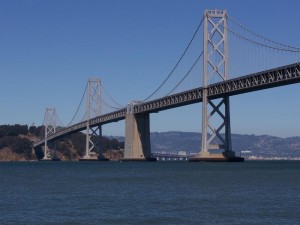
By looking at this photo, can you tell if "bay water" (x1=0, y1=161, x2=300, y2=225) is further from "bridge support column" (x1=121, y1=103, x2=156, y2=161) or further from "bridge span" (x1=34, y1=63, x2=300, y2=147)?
"bridge support column" (x1=121, y1=103, x2=156, y2=161)

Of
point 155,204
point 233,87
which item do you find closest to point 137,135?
point 233,87

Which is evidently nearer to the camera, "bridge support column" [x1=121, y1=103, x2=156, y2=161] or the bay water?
the bay water

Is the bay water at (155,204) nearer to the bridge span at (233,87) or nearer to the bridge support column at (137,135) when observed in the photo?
the bridge span at (233,87)

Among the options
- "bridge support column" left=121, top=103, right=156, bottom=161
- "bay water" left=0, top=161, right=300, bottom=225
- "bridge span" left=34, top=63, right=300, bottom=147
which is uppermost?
"bridge span" left=34, top=63, right=300, bottom=147

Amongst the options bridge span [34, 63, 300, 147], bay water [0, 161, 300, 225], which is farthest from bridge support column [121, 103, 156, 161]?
bay water [0, 161, 300, 225]

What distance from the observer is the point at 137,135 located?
85688 millimetres

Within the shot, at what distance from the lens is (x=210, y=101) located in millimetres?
65438

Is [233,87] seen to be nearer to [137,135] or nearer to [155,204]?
[137,135]

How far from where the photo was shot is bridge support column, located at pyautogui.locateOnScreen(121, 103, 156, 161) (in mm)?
84750

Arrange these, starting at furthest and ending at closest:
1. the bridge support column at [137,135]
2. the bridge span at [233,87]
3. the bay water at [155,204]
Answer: the bridge support column at [137,135], the bridge span at [233,87], the bay water at [155,204]

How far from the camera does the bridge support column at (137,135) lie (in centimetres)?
8475

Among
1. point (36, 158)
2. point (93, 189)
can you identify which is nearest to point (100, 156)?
point (36, 158)

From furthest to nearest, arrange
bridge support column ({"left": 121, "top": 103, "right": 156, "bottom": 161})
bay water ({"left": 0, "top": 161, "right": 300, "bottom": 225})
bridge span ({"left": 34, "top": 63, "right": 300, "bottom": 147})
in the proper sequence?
1. bridge support column ({"left": 121, "top": 103, "right": 156, "bottom": 161})
2. bridge span ({"left": 34, "top": 63, "right": 300, "bottom": 147})
3. bay water ({"left": 0, "top": 161, "right": 300, "bottom": 225})

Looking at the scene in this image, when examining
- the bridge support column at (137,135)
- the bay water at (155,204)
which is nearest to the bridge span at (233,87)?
the bridge support column at (137,135)
